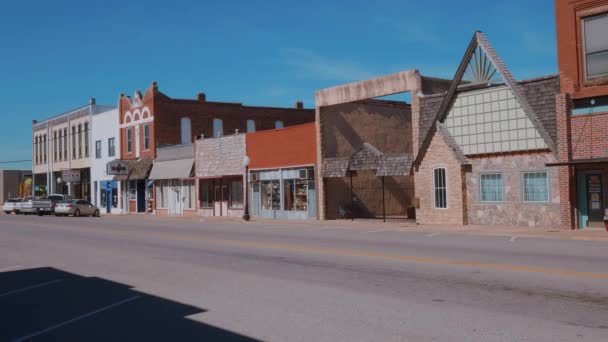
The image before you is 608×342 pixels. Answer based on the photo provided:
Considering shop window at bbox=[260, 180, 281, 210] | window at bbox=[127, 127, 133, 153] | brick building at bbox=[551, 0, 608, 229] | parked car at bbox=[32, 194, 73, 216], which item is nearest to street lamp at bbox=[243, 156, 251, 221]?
shop window at bbox=[260, 180, 281, 210]

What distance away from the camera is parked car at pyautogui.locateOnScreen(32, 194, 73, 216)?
47.9 meters

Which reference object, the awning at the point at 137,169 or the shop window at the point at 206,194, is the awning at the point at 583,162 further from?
the awning at the point at 137,169

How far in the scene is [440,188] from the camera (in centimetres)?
2639

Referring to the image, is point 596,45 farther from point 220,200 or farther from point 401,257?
point 220,200

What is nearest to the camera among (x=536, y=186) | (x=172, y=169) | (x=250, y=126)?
(x=536, y=186)

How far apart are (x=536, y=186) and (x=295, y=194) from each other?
1478 centimetres

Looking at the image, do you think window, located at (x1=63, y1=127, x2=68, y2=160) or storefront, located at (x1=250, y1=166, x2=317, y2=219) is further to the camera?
window, located at (x1=63, y1=127, x2=68, y2=160)

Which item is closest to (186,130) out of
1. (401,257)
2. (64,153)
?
(64,153)

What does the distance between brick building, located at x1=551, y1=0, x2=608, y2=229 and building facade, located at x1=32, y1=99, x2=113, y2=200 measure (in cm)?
4794

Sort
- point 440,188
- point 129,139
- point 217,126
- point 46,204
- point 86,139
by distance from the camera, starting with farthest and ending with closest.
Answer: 1. point 86,139
2. point 129,139
3. point 217,126
4. point 46,204
5. point 440,188

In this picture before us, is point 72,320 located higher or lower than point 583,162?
lower

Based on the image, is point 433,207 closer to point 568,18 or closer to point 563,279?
point 568,18

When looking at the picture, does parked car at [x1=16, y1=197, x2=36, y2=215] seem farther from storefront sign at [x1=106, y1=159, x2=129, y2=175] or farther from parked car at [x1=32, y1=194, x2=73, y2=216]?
storefront sign at [x1=106, y1=159, x2=129, y2=175]

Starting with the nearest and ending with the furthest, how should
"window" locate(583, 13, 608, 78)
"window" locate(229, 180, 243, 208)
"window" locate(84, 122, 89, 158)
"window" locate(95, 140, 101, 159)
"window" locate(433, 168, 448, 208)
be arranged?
"window" locate(583, 13, 608, 78), "window" locate(433, 168, 448, 208), "window" locate(229, 180, 243, 208), "window" locate(95, 140, 101, 159), "window" locate(84, 122, 89, 158)
